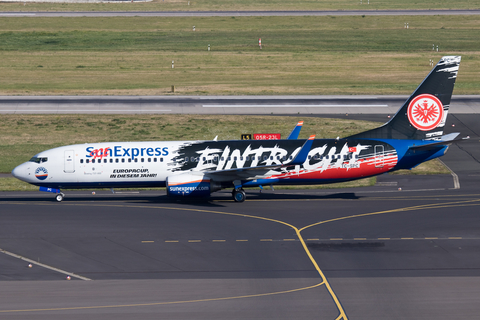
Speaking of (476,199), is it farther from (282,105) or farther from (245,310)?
(282,105)

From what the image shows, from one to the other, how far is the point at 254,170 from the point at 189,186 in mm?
4607

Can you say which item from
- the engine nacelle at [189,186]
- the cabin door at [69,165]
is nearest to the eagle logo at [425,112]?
the engine nacelle at [189,186]

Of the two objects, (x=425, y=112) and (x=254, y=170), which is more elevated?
(x=425, y=112)

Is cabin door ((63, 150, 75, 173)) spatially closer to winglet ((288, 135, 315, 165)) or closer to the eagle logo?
winglet ((288, 135, 315, 165))

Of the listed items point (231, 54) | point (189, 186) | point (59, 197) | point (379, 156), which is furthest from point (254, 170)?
point (231, 54)

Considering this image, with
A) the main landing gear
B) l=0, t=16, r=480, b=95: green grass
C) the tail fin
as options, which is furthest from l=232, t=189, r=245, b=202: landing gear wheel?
l=0, t=16, r=480, b=95: green grass

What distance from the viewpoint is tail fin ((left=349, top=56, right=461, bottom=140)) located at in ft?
144

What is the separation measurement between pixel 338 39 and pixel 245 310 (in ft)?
317

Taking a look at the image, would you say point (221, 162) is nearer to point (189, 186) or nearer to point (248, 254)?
point (189, 186)

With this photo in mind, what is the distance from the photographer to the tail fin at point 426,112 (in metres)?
44.0

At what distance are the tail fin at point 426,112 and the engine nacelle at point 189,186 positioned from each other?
11.9 meters

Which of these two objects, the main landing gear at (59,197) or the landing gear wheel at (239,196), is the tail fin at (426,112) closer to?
the landing gear wheel at (239,196)

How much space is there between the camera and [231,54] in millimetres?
103062

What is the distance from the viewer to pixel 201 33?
119875 millimetres
